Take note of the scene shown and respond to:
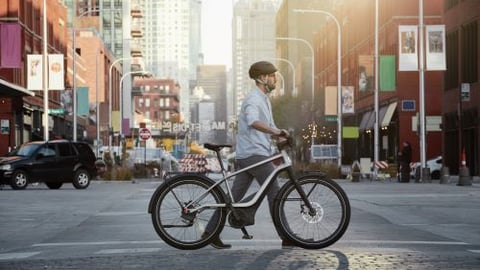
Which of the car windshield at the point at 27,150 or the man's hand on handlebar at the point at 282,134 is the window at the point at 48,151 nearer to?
the car windshield at the point at 27,150

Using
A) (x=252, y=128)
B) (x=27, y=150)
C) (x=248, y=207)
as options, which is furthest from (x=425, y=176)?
(x=248, y=207)

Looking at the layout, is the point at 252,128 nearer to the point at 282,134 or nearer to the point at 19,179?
the point at 282,134

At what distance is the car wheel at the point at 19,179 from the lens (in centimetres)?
3139

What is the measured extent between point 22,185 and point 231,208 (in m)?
23.0

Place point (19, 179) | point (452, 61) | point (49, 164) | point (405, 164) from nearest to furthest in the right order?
point (19, 179) < point (49, 164) < point (405, 164) < point (452, 61)

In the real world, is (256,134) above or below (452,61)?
below

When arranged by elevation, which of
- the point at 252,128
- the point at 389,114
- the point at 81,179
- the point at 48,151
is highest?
the point at 389,114

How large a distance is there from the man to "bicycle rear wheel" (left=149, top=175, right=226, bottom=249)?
0.49ft

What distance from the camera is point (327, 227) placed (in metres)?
9.70

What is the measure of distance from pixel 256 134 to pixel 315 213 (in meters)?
1.06

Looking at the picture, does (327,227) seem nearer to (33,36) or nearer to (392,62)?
(392,62)

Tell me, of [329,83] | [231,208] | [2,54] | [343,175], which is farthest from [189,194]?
[329,83]

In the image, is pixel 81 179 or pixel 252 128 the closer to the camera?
pixel 252 128

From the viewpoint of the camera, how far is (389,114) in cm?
6262
